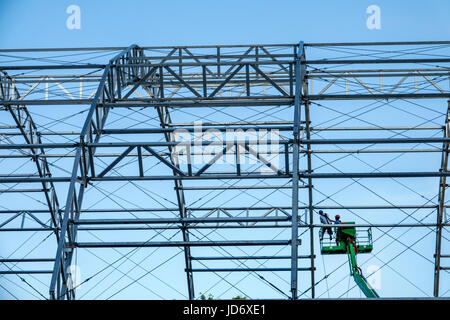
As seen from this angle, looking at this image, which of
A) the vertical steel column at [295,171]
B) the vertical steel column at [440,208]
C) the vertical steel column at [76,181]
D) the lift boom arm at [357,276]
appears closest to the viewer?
the vertical steel column at [295,171]

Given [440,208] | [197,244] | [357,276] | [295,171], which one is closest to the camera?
[295,171]

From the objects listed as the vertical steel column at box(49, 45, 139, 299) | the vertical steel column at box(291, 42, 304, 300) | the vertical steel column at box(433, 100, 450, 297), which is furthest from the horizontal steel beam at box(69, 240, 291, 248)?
the vertical steel column at box(433, 100, 450, 297)

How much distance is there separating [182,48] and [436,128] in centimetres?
904

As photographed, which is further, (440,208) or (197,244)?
(440,208)

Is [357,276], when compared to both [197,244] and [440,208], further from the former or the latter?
[197,244]

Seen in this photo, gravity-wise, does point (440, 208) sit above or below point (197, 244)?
above

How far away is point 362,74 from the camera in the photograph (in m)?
22.9

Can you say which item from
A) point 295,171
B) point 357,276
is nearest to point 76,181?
point 295,171

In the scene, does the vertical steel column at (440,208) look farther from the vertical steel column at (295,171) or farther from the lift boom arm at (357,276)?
the vertical steel column at (295,171)

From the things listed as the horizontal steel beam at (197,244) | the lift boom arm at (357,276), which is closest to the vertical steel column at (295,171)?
the horizontal steel beam at (197,244)

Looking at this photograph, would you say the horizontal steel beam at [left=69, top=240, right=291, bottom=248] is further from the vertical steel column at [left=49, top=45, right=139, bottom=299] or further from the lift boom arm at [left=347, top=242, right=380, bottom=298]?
the lift boom arm at [left=347, top=242, right=380, bottom=298]

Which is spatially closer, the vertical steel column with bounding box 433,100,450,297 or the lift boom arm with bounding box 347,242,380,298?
the lift boom arm with bounding box 347,242,380,298
